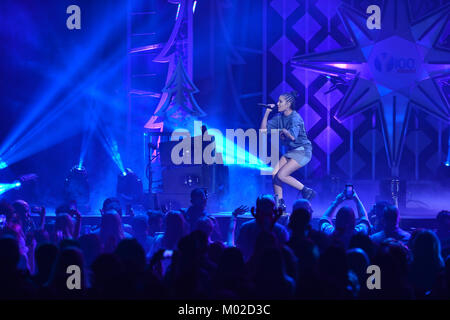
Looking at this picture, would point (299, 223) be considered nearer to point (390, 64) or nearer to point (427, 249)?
point (427, 249)

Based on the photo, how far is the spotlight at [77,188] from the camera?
397 inches

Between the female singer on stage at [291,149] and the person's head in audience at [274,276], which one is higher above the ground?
the female singer on stage at [291,149]

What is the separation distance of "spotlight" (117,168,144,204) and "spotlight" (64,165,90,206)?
0.65 m

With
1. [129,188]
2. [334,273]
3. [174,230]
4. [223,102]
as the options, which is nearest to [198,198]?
[174,230]

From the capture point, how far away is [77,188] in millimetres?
10094

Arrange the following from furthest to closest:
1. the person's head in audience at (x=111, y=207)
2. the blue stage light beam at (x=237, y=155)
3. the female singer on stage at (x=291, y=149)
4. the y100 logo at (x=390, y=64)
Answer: the blue stage light beam at (x=237, y=155), the y100 logo at (x=390, y=64), the female singer on stage at (x=291, y=149), the person's head in audience at (x=111, y=207)

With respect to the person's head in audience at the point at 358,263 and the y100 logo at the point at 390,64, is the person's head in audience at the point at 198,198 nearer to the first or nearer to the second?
the person's head in audience at the point at 358,263

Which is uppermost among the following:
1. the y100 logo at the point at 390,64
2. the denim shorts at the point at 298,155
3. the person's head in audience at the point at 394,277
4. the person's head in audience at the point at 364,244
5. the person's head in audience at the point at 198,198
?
the y100 logo at the point at 390,64

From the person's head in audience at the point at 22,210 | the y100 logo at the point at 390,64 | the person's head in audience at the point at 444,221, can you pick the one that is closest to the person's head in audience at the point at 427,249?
the person's head in audience at the point at 444,221

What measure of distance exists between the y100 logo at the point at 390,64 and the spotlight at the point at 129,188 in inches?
201

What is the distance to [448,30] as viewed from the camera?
10594 millimetres

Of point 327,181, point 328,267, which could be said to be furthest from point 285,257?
point 327,181

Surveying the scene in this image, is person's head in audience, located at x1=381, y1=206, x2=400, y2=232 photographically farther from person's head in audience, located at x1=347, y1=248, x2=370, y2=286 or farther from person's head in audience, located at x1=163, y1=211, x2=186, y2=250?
person's head in audience, located at x1=163, y1=211, x2=186, y2=250

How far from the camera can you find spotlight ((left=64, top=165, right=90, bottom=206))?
33.1ft
